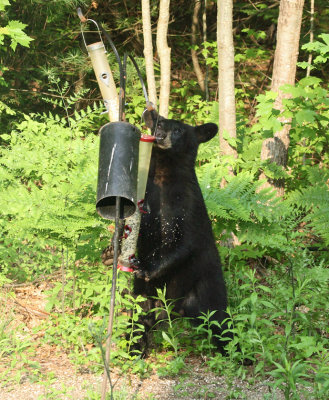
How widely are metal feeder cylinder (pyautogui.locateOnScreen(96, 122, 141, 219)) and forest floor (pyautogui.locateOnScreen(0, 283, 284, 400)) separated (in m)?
1.24

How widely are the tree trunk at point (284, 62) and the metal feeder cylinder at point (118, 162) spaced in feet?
14.7

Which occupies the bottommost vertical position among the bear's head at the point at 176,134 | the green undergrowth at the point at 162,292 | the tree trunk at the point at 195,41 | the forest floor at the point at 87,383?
the forest floor at the point at 87,383

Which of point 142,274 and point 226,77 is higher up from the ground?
point 226,77

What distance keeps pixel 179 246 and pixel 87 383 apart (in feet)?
4.30

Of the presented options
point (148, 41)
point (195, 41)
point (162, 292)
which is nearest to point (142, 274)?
point (162, 292)

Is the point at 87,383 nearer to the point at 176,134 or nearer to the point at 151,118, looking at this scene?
the point at 151,118

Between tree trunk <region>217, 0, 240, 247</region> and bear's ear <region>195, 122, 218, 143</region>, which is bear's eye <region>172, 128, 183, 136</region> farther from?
tree trunk <region>217, 0, 240, 247</region>

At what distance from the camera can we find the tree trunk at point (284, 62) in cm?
693

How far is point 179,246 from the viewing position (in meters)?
4.45

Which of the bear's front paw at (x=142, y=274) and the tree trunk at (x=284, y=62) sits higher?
the tree trunk at (x=284, y=62)

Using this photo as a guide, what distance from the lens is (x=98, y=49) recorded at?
119 inches

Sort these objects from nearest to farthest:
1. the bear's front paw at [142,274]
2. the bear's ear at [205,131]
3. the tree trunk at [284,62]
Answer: the bear's front paw at [142,274], the bear's ear at [205,131], the tree trunk at [284,62]

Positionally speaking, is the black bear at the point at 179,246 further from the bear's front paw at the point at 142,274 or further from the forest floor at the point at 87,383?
the forest floor at the point at 87,383

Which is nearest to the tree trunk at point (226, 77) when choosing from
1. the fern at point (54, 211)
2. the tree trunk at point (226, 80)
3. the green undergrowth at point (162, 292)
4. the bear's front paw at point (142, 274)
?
→ the tree trunk at point (226, 80)
